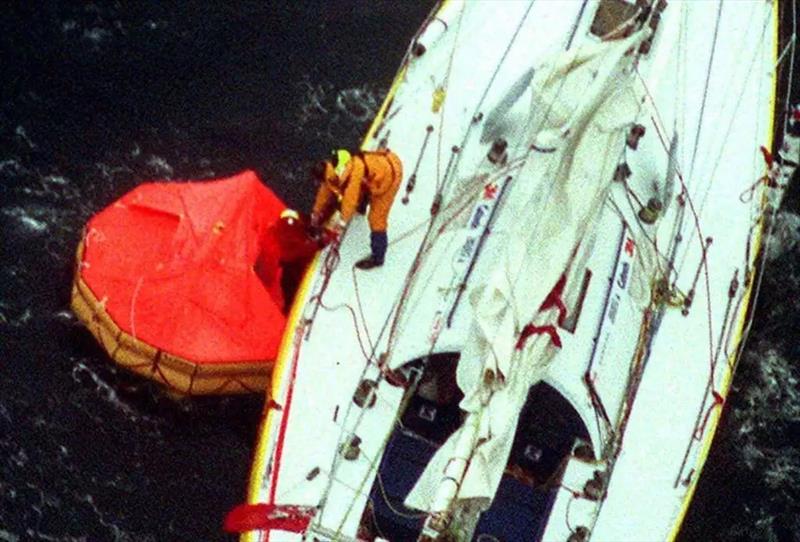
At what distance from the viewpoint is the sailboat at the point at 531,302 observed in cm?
923

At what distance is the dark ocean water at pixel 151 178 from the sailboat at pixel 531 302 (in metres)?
1.81

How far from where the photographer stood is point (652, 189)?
1154cm

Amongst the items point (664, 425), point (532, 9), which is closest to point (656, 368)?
point (664, 425)

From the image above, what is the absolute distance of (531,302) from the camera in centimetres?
909

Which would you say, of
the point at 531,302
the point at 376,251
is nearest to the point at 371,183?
the point at 376,251

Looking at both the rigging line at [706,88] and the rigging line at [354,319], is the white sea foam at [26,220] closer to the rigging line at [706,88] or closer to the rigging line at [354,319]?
the rigging line at [354,319]

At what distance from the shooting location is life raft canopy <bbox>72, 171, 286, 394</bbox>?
1120 centimetres

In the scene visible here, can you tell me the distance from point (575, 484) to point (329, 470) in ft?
6.54

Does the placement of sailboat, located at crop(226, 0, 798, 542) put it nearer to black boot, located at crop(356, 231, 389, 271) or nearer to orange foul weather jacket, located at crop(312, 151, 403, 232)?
black boot, located at crop(356, 231, 389, 271)

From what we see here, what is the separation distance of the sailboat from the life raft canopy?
818mm

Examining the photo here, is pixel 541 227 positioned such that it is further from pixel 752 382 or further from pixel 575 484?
pixel 752 382

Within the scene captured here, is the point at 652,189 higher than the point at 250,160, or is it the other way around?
the point at 652,189

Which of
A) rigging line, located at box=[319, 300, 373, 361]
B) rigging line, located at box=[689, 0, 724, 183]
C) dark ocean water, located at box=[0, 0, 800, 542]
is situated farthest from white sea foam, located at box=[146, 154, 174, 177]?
A: rigging line, located at box=[689, 0, 724, 183]

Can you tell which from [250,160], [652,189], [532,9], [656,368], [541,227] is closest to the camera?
[541,227]
